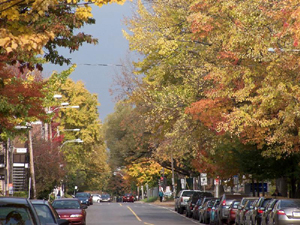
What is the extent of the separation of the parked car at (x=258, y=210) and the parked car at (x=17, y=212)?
1480cm

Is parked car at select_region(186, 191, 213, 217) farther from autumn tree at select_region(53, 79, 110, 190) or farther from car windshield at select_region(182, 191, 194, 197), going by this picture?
autumn tree at select_region(53, 79, 110, 190)

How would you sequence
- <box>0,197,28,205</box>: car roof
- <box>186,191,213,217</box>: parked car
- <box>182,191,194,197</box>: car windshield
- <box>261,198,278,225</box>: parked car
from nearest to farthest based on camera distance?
<box>0,197,28,205</box>: car roof
<box>261,198,278,225</box>: parked car
<box>186,191,213,217</box>: parked car
<box>182,191,194,197</box>: car windshield

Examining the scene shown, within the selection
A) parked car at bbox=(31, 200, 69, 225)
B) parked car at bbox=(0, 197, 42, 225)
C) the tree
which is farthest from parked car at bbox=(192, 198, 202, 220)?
parked car at bbox=(0, 197, 42, 225)

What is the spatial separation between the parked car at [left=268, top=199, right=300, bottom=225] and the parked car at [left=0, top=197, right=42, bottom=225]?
12.4 metres

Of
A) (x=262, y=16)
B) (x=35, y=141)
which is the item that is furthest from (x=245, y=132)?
(x=35, y=141)

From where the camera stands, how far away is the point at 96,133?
81812 millimetres

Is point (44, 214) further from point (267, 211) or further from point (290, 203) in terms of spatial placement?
point (267, 211)

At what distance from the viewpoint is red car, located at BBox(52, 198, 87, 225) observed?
29.2 meters

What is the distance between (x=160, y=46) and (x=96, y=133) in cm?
4909

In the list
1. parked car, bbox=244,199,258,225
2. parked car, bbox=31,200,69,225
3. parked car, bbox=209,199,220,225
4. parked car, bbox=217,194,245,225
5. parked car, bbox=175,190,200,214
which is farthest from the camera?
parked car, bbox=175,190,200,214

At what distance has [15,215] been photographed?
1110 cm

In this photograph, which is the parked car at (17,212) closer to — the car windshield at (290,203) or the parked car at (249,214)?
the car windshield at (290,203)

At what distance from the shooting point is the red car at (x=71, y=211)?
95.9 feet

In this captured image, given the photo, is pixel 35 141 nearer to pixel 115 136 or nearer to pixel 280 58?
pixel 115 136
